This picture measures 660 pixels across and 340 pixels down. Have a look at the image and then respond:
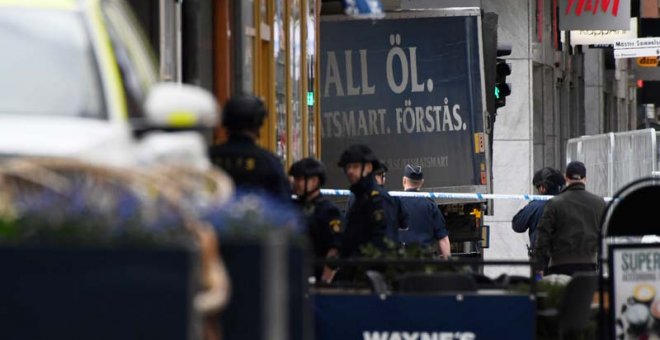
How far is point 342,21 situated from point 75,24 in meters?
15.4

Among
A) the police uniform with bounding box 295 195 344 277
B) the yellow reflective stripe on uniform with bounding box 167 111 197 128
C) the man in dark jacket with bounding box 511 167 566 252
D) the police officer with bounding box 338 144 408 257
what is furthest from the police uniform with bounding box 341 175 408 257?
the yellow reflective stripe on uniform with bounding box 167 111 197 128

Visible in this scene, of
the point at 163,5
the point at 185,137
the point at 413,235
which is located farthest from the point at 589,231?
the point at 185,137

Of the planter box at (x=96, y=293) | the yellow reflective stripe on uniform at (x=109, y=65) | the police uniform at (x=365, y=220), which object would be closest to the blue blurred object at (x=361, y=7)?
the police uniform at (x=365, y=220)

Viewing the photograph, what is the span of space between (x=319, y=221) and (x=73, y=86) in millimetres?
4689

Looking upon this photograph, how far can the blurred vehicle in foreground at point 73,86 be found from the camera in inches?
301

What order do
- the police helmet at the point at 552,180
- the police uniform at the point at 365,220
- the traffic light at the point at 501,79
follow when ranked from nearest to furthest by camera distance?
the police uniform at the point at 365,220
the police helmet at the point at 552,180
the traffic light at the point at 501,79

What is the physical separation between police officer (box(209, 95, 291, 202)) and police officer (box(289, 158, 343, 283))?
1.66m

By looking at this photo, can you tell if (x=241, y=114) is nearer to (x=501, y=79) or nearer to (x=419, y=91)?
(x=419, y=91)

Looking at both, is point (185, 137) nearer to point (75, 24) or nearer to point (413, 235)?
point (75, 24)

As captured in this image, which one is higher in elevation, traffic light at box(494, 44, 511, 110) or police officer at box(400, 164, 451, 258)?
traffic light at box(494, 44, 511, 110)

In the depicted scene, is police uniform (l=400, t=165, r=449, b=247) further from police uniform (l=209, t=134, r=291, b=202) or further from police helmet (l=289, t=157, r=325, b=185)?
police uniform (l=209, t=134, r=291, b=202)

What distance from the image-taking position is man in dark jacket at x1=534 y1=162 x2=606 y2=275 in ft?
59.2

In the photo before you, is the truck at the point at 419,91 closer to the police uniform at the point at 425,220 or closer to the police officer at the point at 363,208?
the police uniform at the point at 425,220

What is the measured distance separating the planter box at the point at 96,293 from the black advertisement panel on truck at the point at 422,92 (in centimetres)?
1882
